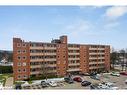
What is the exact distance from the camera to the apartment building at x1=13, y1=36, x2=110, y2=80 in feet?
17.7

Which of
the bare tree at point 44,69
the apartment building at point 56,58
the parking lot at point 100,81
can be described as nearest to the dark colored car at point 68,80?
the parking lot at point 100,81

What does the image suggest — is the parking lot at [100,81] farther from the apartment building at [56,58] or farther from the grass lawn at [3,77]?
the grass lawn at [3,77]

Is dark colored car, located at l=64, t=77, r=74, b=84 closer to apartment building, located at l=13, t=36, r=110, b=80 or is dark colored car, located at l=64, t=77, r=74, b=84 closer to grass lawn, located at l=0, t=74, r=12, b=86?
apartment building, located at l=13, t=36, r=110, b=80

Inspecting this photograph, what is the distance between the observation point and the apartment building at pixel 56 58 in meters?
5.41

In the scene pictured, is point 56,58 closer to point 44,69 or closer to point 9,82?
point 44,69

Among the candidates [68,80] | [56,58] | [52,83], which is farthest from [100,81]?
[56,58]

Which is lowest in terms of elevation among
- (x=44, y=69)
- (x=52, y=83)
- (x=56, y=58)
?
(x=52, y=83)

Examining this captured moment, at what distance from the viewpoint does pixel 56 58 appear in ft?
19.5

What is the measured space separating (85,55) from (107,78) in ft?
2.72

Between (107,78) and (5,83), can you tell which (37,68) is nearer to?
(5,83)

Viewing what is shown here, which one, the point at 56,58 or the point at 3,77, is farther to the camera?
the point at 56,58
